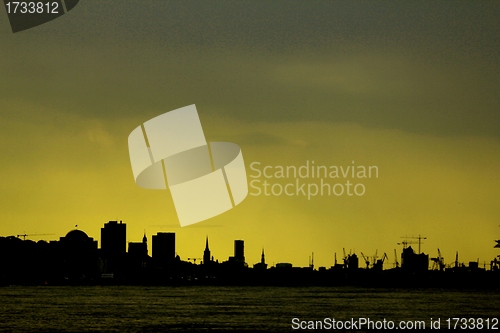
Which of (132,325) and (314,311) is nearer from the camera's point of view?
(132,325)

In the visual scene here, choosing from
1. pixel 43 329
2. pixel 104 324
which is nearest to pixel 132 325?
pixel 104 324

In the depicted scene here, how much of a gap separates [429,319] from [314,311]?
2538 cm

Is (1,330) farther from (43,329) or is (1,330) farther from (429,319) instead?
(429,319)

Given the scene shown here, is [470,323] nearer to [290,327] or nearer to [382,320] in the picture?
[382,320]

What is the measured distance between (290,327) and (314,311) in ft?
133

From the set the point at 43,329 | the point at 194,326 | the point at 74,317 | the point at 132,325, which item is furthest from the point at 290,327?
the point at 74,317

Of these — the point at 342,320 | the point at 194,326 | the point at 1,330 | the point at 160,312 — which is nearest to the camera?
the point at 1,330

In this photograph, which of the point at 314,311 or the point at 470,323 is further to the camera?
the point at 314,311

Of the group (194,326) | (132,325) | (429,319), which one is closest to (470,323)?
(429,319)

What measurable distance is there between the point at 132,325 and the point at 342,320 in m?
30.6

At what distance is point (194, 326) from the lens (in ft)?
395

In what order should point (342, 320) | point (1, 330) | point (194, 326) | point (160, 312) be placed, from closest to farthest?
point (1, 330) < point (194, 326) < point (342, 320) < point (160, 312)

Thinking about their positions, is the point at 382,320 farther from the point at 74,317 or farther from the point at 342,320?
the point at 74,317

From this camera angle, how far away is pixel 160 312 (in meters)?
158
